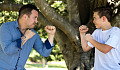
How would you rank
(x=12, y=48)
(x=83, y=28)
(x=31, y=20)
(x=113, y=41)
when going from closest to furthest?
(x=12, y=48), (x=113, y=41), (x=31, y=20), (x=83, y=28)

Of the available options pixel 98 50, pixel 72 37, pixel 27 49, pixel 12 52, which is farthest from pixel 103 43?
pixel 72 37

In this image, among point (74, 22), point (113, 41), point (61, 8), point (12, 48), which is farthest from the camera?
point (61, 8)

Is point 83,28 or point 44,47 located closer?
point 44,47

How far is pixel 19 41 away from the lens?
2.99 metres

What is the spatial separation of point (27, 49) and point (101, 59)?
3.87 ft

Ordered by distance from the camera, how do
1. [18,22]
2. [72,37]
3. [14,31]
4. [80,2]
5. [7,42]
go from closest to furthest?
[7,42], [14,31], [18,22], [72,37], [80,2]

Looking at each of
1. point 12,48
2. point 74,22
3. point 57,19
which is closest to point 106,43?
point 12,48

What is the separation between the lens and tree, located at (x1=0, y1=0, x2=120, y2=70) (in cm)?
538

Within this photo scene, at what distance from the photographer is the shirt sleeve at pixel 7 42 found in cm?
293

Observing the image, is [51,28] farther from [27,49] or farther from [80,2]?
[80,2]

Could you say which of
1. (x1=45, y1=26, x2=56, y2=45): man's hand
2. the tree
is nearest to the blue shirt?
(x1=45, y1=26, x2=56, y2=45): man's hand

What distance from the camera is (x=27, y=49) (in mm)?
3324

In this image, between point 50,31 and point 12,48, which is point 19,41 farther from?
point 50,31

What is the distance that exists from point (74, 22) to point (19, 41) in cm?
334
